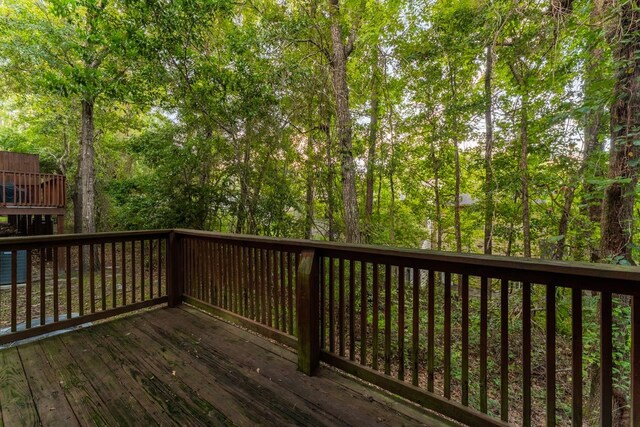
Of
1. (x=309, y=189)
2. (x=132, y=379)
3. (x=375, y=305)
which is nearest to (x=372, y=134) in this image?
(x=309, y=189)

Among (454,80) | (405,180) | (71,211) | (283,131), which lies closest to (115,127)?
(71,211)

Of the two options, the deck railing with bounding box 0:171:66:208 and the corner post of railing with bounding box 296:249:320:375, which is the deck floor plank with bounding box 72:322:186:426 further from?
the deck railing with bounding box 0:171:66:208

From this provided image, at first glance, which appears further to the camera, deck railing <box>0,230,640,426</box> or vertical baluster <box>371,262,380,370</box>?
vertical baluster <box>371,262,380,370</box>

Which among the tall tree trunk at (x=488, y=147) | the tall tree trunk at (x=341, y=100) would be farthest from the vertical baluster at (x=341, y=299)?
the tall tree trunk at (x=488, y=147)

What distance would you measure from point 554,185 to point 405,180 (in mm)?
3400

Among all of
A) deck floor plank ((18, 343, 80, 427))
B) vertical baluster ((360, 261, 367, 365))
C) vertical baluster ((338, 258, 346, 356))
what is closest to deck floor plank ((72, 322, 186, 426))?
deck floor plank ((18, 343, 80, 427))

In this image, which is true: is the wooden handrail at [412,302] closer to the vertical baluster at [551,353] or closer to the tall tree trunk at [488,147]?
the vertical baluster at [551,353]

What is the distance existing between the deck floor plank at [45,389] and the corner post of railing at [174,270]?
1175mm

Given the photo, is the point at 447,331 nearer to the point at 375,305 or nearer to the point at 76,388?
the point at 375,305

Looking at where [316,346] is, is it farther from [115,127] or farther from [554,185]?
[115,127]

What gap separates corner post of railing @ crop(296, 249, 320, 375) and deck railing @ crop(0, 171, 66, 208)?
340 inches

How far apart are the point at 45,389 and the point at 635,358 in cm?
320

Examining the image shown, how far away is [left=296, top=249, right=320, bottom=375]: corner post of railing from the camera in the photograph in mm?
2098

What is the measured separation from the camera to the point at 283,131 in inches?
237
